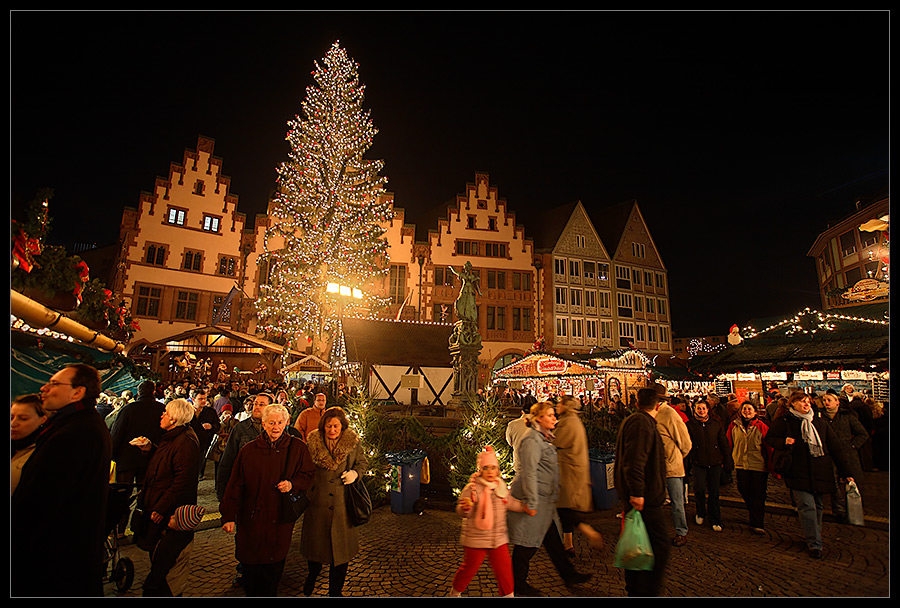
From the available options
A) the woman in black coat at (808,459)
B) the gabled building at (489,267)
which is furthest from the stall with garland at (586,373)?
the woman in black coat at (808,459)

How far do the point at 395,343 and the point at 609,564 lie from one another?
12957 mm

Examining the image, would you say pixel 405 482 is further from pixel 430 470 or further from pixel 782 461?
pixel 782 461

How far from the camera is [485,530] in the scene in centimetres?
349

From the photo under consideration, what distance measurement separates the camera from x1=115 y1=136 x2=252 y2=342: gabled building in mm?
24062

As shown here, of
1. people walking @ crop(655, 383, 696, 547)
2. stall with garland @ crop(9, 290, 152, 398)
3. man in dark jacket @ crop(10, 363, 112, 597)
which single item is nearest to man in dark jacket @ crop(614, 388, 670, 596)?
people walking @ crop(655, 383, 696, 547)

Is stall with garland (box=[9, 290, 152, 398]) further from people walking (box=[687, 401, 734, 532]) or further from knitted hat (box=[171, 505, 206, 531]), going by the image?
people walking (box=[687, 401, 734, 532])

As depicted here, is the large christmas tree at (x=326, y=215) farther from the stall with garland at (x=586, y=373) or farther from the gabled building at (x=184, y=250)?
the stall with garland at (x=586, y=373)

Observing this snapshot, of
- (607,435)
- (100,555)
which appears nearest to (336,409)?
(100,555)

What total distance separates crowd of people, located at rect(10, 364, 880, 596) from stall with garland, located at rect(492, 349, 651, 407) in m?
13.6

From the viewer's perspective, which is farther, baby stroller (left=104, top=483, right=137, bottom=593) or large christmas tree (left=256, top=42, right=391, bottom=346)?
large christmas tree (left=256, top=42, right=391, bottom=346)

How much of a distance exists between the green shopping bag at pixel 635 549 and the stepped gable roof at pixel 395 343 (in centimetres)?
1221

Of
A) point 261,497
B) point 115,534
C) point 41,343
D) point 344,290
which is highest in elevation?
point 344,290

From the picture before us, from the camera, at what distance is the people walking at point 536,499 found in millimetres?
3850

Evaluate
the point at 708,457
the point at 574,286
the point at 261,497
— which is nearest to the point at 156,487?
the point at 261,497
